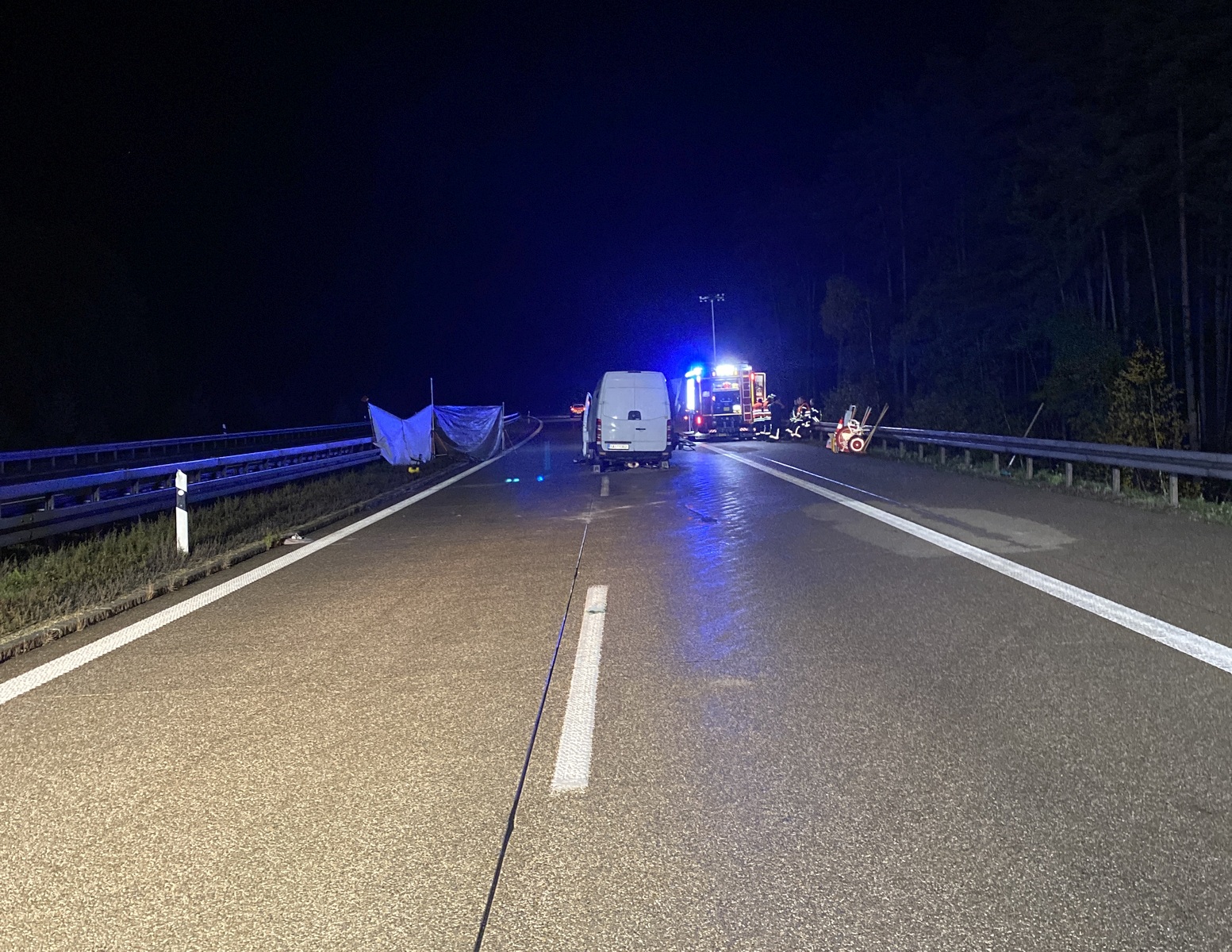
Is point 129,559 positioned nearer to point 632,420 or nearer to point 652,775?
point 652,775

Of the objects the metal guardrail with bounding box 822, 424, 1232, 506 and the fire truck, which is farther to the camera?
the fire truck

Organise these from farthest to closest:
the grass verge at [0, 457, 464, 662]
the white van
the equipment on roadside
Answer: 1. the equipment on roadside
2. the white van
3. the grass verge at [0, 457, 464, 662]

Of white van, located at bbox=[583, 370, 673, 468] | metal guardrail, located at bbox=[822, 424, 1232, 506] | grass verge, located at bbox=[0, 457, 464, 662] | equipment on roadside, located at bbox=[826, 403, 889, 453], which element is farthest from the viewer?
equipment on roadside, located at bbox=[826, 403, 889, 453]

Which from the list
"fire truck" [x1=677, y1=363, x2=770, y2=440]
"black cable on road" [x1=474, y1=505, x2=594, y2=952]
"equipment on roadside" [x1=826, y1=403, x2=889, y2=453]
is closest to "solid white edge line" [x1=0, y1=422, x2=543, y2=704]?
"black cable on road" [x1=474, y1=505, x2=594, y2=952]

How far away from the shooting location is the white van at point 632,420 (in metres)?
25.6

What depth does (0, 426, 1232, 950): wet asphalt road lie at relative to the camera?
11.1 feet

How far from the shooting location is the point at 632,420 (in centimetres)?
2572

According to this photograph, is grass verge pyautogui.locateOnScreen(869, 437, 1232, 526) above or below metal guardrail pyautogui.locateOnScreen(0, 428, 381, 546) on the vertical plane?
below

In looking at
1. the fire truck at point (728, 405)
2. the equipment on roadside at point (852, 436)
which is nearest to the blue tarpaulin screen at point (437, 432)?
the fire truck at point (728, 405)

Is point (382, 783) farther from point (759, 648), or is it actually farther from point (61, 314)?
point (61, 314)

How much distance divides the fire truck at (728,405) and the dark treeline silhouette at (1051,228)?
337cm

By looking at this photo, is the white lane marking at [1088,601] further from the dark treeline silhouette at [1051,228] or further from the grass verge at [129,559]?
the dark treeline silhouette at [1051,228]

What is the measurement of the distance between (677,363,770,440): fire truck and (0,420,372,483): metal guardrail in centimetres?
1632

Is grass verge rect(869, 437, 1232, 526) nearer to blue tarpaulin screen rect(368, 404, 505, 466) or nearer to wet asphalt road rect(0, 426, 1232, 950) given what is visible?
wet asphalt road rect(0, 426, 1232, 950)
